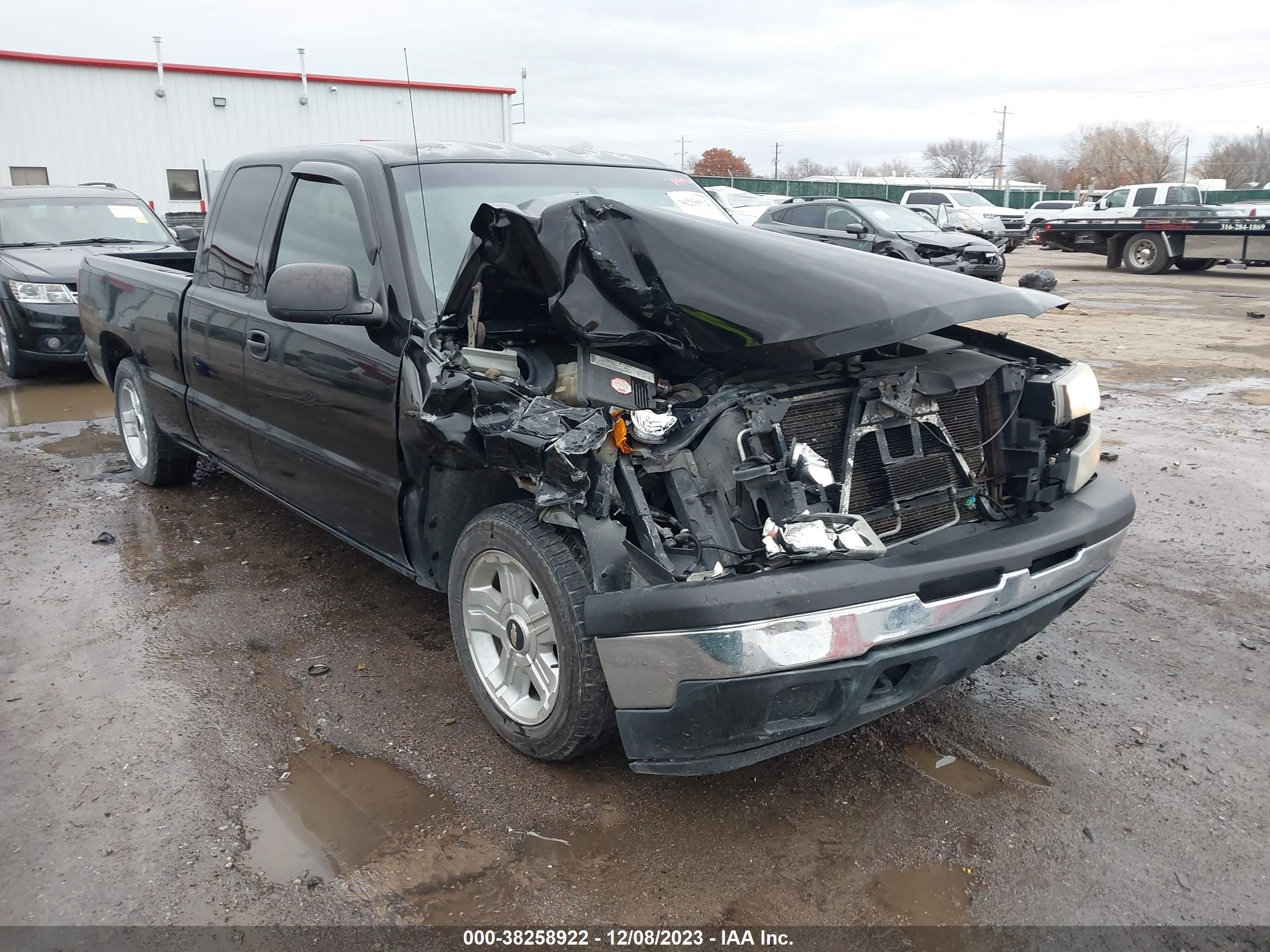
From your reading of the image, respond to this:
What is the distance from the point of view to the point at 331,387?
355cm

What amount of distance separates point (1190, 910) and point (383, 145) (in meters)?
3.69

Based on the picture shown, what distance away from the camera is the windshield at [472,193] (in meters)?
3.41

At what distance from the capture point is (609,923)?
2.35m

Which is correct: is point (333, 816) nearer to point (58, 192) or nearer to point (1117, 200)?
point (58, 192)

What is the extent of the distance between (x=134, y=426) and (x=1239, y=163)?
8897cm

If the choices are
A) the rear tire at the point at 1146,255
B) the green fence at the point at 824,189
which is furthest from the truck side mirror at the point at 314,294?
the green fence at the point at 824,189

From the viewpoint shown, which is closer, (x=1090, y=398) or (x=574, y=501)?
(x=574, y=501)

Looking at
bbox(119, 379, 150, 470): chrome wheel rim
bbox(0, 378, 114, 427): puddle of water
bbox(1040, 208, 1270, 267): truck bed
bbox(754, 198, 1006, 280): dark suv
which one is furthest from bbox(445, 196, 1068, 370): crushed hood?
A: bbox(1040, 208, 1270, 267): truck bed

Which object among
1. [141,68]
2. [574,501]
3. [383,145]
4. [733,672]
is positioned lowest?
[733,672]

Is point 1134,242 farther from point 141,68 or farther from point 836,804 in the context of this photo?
point 141,68

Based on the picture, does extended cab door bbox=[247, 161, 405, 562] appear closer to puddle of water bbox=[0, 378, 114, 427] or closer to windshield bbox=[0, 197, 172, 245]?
puddle of water bbox=[0, 378, 114, 427]

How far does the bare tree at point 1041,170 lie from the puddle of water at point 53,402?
291 feet

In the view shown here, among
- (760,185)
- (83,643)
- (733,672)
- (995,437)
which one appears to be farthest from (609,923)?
(760,185)

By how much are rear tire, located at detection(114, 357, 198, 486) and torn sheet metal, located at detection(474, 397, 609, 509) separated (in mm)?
3312
